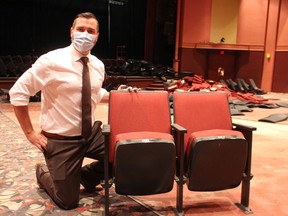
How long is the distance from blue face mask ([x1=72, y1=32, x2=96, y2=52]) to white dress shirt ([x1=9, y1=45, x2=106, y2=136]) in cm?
6

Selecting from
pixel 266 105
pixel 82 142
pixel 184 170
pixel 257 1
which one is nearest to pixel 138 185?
pixel 184 170

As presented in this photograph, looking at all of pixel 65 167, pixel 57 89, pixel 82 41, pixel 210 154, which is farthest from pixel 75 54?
pixel 210 154

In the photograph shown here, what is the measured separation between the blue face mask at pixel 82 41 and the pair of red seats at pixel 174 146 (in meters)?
0.36

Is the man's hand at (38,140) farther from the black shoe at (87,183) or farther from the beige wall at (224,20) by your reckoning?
the beige wall at (224,20)

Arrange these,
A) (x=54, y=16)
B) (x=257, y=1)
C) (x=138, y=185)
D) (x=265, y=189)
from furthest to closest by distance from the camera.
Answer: (x=54, y=16) → (x=257, y=1) → (x=265, y=189) → (x=138, y=185)

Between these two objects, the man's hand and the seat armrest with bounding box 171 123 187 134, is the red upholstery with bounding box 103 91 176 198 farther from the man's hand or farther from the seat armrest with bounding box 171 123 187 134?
the man's hand

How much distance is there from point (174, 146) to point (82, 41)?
913 millimetres

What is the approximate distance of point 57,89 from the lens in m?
2.17

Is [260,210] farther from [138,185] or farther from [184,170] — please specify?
[138,185]

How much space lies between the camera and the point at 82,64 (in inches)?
87.4

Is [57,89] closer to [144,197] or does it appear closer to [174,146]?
[174,146]

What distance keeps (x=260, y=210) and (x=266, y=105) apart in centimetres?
522

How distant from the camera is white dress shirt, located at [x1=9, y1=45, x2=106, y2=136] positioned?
83.2 inches

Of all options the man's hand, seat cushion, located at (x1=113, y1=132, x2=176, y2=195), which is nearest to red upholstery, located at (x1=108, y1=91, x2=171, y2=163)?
seat cushion, located at (x1=113, y1=132, x2=176, y2=195)
